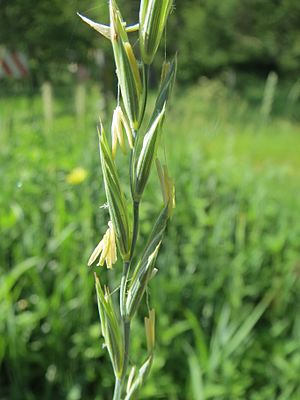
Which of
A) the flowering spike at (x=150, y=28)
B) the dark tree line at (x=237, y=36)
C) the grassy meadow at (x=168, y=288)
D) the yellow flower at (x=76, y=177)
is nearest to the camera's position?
the flowering spike at (x=150, y=28)

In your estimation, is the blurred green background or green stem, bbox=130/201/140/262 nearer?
green stem, bbox=130/201/140/262

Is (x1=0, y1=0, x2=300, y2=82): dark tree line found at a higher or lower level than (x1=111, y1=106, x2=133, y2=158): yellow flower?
lower

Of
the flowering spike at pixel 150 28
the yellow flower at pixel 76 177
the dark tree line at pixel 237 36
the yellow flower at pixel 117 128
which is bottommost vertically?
the dark tree line at pixel 237 36

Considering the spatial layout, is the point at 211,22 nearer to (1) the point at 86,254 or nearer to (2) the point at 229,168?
(2) the point at 229,168

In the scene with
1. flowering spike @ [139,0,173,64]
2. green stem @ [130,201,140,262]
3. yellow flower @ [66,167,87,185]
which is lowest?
yellow flower @ [66,167,87,185]

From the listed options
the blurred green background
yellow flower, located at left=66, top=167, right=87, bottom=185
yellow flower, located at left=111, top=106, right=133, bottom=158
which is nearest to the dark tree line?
the blurred green background

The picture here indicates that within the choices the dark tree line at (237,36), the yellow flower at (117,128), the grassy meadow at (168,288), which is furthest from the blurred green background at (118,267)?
the dark tree line at (237,36)

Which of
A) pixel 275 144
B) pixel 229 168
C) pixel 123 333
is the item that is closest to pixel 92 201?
pixel 229 168

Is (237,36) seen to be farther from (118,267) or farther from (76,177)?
(118,267)

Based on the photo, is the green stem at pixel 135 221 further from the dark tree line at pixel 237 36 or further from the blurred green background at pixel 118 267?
the dark tree line at pixel 237 36

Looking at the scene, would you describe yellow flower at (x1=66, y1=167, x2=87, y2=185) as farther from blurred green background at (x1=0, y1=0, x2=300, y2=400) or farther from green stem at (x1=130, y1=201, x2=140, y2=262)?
green stem at (x1=130, y1=201, x2=140, y2=262)
